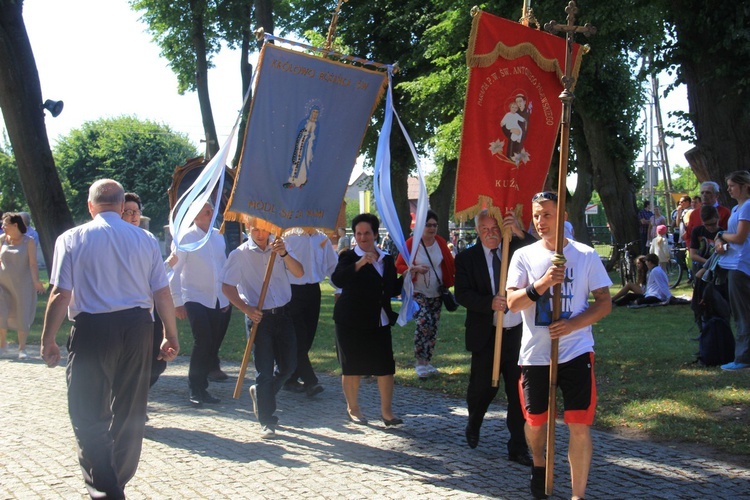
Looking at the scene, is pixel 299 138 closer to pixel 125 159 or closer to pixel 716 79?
pixel 716 79

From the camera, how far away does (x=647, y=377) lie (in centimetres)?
949

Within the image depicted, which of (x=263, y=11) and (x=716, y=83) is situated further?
(x=263, y=11)

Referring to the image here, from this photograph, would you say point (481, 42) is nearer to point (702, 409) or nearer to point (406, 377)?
point (702, 409)

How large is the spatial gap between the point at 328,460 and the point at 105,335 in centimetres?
209

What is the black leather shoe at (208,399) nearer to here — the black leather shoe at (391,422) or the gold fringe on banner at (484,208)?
the black leather shoe at (391,422)

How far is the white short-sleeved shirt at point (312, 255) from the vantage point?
31.7 feet

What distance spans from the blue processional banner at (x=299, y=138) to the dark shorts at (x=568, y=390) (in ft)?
10.2

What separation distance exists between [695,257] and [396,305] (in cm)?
867

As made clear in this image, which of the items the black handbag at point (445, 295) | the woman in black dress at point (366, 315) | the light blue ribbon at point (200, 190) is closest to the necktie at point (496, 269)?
the woman in black dress at point (366, 315)

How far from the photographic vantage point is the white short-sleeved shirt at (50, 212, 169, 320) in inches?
219

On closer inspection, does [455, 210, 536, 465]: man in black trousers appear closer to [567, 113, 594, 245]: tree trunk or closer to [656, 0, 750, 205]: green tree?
[656, 0, 750, 205]: green tree

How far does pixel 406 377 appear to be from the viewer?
1036 cm

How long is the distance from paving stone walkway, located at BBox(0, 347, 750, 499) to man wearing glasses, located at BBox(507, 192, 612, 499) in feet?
1.73

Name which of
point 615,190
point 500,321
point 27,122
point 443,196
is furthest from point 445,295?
point 443,196
